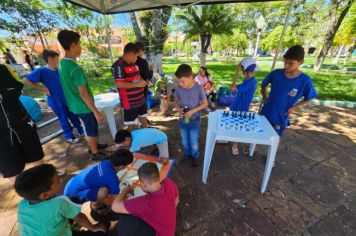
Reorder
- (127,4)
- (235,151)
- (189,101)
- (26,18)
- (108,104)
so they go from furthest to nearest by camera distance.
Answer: (26,18) → (127,4) → (108,104) → (235,151) → (189,101)

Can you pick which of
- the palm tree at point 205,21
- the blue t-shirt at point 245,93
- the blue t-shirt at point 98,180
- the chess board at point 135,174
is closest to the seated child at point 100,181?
the blue t-shirt at point 98,180

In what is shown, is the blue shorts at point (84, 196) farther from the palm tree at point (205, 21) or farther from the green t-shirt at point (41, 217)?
the palm tree at point (205, 21)

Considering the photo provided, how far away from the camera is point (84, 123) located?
8.70 feet

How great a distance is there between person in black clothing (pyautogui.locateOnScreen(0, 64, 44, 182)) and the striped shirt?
1.11 meters

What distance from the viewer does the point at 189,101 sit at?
2.51 m

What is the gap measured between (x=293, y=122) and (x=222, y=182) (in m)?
2.76

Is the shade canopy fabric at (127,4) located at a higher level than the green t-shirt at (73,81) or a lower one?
higher

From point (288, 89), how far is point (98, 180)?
2363 millimetres

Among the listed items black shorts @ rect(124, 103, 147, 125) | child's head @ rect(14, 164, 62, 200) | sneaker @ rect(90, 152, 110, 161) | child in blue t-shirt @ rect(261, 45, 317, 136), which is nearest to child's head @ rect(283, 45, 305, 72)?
child in blue t-shirt @ rect(261, 45, 317, 136)

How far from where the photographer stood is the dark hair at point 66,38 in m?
2.14

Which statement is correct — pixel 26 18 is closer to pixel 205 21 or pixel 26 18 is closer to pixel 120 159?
pixel 205 21

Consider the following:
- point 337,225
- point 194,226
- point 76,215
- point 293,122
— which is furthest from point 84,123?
point 293,122

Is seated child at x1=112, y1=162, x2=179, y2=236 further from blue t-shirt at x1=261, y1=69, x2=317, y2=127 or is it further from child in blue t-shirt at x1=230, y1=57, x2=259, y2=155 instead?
child in blue t-shirt at x1=230, y1=57, x2=259, y2=155

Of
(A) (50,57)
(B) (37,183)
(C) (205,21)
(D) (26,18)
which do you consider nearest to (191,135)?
(B) (37,183)
